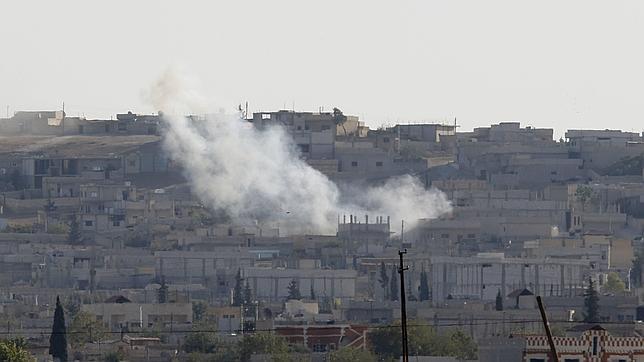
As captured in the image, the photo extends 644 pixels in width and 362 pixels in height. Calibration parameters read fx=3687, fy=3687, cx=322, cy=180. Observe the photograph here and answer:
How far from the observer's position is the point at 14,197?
15838 centimetres

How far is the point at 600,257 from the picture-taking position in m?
130

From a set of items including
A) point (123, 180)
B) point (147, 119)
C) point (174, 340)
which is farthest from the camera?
point (147, 119)

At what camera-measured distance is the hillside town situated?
91125 mm

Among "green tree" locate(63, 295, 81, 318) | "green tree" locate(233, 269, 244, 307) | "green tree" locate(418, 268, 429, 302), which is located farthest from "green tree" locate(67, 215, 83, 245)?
"green tree" locate(418, 268, 429, 302)

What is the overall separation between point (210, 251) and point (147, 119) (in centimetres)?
4034

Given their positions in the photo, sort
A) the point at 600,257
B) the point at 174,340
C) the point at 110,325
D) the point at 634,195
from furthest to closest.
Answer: the point at 634,195, the point at 600,257, the point at 110,325, the point at 174,340

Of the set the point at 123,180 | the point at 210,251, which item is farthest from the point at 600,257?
the point at 123,180

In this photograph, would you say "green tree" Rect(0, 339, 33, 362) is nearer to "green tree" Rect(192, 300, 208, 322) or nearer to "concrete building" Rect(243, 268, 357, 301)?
"green tree" Rect(192, 300, 208, 322)

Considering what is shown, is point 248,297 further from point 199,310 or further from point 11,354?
point 11,354

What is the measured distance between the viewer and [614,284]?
11675cm

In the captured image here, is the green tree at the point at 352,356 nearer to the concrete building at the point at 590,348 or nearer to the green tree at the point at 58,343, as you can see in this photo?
the green tree at the point at 58,343

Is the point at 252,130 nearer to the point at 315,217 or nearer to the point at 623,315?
the point at 315,217

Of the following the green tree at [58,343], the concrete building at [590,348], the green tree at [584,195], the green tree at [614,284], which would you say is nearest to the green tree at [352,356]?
the green tree at [58,343]

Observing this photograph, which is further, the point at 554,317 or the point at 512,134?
the point at 512,134
